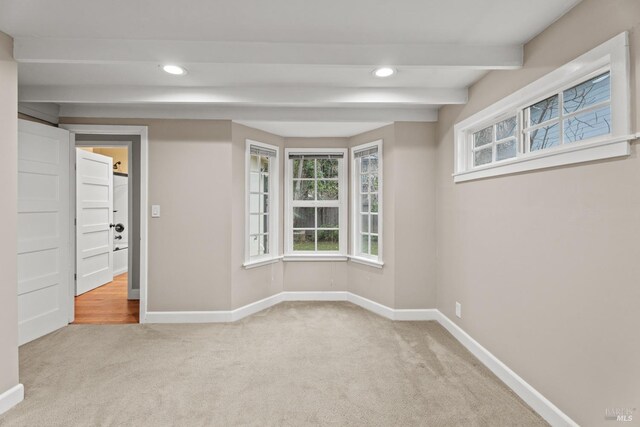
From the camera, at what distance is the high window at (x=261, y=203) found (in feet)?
12.1

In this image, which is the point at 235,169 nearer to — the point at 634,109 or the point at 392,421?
the point at 392,421

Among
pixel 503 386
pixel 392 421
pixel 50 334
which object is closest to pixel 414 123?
pixel 503 386

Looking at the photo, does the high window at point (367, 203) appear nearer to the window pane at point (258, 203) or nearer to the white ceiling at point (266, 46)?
the white ceiling at point (266, 46)

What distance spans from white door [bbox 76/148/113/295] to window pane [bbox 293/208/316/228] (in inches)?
115

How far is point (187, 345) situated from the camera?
2.86 metres

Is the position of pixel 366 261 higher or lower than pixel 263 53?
lower

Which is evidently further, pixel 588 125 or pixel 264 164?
pixel 264 164

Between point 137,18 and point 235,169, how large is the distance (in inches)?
69.4

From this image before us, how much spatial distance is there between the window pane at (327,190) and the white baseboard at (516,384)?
212 centimetres

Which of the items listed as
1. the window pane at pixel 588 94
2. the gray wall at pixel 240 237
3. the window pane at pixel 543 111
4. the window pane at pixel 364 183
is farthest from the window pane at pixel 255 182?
the window pane at pixel 588 94

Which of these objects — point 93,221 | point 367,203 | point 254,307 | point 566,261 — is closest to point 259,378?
point 254,307

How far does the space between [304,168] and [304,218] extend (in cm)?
67

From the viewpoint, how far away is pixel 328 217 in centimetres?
429

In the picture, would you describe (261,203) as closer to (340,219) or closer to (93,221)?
(340,219)
